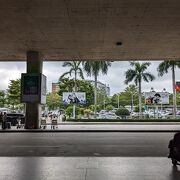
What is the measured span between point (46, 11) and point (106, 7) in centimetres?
312

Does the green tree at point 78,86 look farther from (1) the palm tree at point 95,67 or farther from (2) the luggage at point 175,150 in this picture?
(2) the luggage at point 175,150

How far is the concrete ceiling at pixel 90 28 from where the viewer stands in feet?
60.7

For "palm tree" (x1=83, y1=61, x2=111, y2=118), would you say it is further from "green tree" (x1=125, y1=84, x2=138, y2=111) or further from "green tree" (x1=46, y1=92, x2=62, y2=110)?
"green tree" (x1=125, y1=84, x2=138, y2=111)

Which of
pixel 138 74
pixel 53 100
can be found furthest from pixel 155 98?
pixel 53 100

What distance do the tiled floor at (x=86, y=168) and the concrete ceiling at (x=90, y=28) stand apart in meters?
8.64

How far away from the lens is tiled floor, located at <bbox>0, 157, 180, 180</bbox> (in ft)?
28.8

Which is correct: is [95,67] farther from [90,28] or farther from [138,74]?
[90,28]

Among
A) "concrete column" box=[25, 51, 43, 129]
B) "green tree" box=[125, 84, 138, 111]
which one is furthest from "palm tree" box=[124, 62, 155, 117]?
"green tree" box=[125, 84, 138, 111]

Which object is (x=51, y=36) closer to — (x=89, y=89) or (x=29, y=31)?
(x=29, y=31)

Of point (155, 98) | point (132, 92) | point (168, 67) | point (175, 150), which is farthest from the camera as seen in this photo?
point (132, 92)

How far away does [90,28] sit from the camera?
75.8 feet

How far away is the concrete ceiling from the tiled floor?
8.64 meters

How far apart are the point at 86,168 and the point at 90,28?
1426cm

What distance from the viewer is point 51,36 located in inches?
1001
